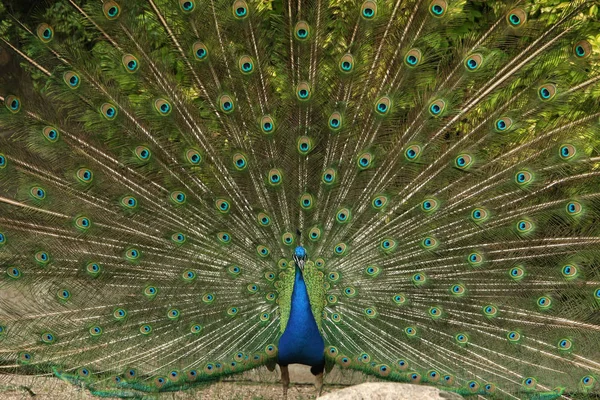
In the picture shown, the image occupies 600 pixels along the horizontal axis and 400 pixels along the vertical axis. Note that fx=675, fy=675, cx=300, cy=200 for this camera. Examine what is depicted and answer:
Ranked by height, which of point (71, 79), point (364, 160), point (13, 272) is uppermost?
point (364, 160)

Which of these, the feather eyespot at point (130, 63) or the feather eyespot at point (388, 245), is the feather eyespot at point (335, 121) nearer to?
the feather eyespot at point (388, 245)

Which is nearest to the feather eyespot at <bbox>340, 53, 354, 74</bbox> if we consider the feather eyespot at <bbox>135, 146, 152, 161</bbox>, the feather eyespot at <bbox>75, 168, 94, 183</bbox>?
the feather eyespot at <bbox>135, 146, 152, 161</bbox>

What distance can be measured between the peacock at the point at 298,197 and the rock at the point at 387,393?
1016 mm

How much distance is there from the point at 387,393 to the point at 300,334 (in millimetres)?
1264

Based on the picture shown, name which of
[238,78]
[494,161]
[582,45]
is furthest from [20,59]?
[582,45]

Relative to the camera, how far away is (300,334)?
3.57 m

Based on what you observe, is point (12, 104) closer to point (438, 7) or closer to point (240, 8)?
point (240, 8)

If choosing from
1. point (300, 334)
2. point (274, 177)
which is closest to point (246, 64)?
point (274, 177)

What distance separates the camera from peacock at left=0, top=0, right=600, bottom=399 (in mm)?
3361

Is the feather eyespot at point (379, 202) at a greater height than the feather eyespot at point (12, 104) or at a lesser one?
greater

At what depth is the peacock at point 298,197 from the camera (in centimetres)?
336

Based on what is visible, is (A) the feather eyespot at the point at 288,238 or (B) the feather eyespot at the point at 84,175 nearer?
(B) the feather eyespot at the point at 84,175

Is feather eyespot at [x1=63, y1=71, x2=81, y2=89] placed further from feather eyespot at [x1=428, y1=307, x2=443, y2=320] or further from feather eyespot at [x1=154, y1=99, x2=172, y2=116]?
feather eyespot at [x1=428, y1=307, x2=443, y2=320]

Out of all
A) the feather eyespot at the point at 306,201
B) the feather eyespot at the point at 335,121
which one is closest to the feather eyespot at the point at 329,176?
the feather eyespot at the point at 306,201
